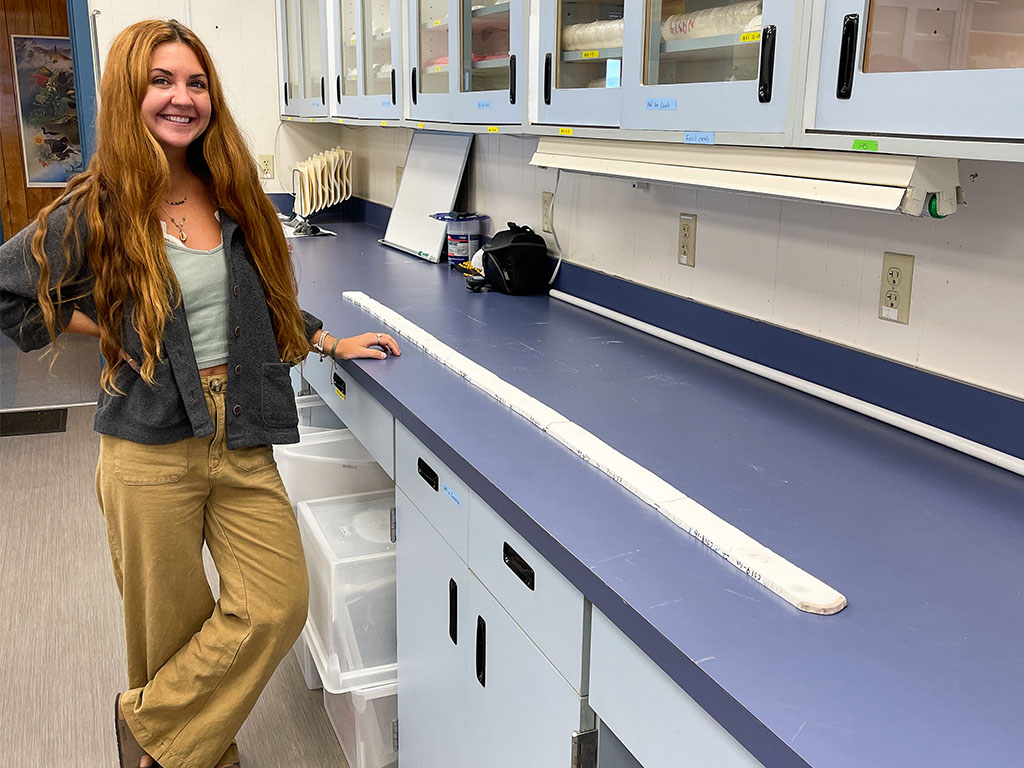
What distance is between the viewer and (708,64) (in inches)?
→ 57.1

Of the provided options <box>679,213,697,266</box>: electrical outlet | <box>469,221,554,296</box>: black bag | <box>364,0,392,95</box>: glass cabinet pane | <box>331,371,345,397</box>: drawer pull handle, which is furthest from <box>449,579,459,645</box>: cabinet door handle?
<box>364,0,392,95</box>: glass cabinet pane

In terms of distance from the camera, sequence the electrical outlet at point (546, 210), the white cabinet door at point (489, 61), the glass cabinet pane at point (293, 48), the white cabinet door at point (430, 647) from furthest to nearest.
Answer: the glass cabinet pane at point (293, 48) < the electrical outlet at point (546, 210) < the white cabinet door at point (489, 61) < the white cabinet door at point (430, 647)

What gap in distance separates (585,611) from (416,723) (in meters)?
0.82

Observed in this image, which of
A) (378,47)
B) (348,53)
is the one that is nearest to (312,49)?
(348,53)

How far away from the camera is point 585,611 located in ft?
3.38

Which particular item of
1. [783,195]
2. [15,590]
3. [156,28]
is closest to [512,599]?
[783,195]

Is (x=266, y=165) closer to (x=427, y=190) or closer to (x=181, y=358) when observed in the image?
(x=427, y=190)

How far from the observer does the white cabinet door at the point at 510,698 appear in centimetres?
113

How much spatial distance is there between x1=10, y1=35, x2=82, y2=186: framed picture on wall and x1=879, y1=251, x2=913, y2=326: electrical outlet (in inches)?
254

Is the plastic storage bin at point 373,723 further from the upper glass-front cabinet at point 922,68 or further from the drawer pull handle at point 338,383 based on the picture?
the upper glass-front cabinet at point 922,68

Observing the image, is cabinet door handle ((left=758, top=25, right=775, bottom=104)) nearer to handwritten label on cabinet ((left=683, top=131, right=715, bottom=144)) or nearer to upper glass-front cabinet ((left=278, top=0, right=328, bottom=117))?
handwritten label on cabinet ((left=683, top=131, right=715, bottom=144))

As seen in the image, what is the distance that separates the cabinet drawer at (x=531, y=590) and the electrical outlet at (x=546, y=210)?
1.38m

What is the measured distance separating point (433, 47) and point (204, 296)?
1.25 metres

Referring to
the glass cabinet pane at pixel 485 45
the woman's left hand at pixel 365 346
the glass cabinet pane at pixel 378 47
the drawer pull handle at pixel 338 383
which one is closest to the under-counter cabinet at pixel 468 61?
the glass cabinet pane at pixel 485 45
